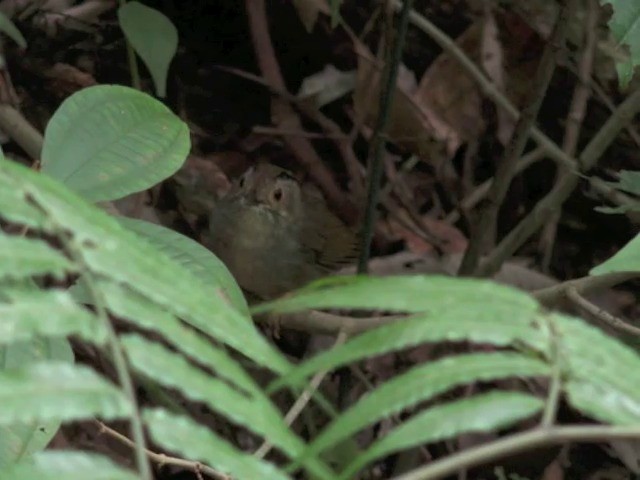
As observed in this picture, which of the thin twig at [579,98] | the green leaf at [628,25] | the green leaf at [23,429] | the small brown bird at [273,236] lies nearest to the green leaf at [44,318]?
the green leaf at [23,429]

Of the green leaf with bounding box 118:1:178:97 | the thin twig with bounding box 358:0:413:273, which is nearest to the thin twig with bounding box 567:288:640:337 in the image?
the thin twig with bounding box 358:0:413:273

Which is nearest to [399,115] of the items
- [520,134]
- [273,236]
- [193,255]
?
[273,236]

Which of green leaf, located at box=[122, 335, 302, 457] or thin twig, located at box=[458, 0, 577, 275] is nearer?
green leaf, located at box=[122, 335, 302, 457]

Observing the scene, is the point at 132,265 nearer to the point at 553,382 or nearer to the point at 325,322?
the point at 553,382

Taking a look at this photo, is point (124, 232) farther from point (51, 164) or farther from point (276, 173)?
point (276, 173)

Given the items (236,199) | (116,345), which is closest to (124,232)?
(116,345)

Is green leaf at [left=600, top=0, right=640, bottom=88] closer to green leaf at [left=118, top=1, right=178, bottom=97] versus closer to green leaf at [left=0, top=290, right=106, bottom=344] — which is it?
green leaf at [left=118, top=1, right=178, bottom=97]
